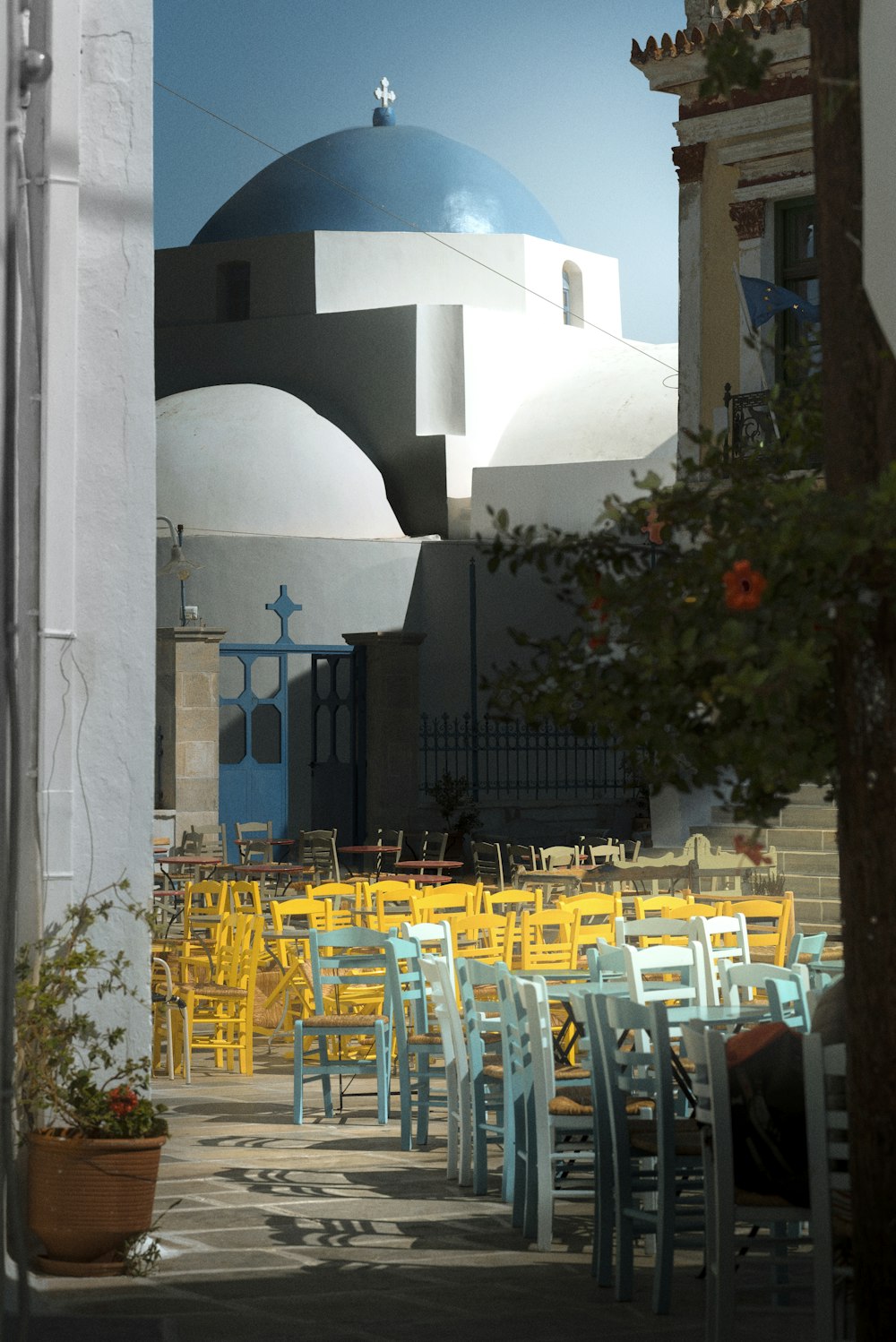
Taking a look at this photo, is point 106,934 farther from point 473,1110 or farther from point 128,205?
point 128,205

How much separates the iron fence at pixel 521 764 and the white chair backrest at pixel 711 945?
43.1 ft

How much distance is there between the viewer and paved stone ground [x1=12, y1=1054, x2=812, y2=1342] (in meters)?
5.13

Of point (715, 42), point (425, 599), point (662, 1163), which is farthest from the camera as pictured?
point (425, 599)

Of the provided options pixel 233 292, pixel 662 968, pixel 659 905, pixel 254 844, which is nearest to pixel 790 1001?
pixel 662 968

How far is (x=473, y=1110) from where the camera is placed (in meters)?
6.75

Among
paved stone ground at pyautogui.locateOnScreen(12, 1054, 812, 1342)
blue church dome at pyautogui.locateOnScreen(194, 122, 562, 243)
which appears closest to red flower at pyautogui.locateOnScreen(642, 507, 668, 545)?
paved stone ground at pyautogui.locateOnScreen(12, 1054, 812, 1342)

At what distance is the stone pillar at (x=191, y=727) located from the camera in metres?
19.3

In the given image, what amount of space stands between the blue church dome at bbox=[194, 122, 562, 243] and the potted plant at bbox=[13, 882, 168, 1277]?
2423 cm

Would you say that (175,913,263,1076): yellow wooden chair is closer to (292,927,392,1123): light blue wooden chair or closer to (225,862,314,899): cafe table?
(292,927,392,1123): light blue wooden chair

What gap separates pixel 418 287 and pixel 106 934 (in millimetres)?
23312

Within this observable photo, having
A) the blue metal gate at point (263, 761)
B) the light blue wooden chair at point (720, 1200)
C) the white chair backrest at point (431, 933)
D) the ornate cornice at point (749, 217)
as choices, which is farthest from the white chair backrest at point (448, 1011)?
the blue metal gate at point (263, 761)

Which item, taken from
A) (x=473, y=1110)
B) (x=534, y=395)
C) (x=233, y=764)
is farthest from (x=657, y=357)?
(x=473, y=1110)

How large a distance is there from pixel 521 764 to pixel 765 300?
9.14m

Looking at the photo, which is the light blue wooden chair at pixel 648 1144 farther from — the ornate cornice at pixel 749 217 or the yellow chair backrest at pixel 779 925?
the ornate cornice at pixel 749 217
